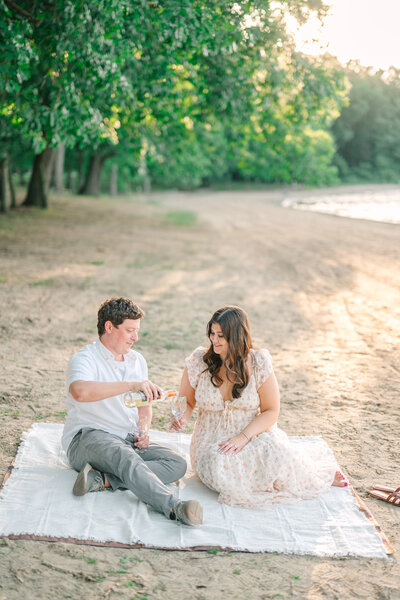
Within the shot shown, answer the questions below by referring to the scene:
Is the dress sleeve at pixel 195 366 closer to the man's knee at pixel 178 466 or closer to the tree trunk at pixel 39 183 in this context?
the man's knee at pixel 178 466

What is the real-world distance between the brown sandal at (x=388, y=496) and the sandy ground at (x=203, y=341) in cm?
7

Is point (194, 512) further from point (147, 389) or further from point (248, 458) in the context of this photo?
point (147, 389)

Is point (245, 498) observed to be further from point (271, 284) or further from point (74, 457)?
point (271, 284)

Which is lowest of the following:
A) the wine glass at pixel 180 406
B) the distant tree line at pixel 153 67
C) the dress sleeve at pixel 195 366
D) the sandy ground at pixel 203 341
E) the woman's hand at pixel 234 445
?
the sandy ground at pixel 203 341

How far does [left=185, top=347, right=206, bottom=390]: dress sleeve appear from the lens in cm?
449

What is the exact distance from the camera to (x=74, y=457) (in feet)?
14.2

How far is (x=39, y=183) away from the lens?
1029 inches

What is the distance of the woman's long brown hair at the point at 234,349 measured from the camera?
421 cm

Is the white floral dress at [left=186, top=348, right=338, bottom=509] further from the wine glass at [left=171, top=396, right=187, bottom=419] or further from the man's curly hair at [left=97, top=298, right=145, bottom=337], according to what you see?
the man's curly hair at [left=97, top=298, right=145, bottom=337]

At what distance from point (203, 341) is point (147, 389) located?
4.50m

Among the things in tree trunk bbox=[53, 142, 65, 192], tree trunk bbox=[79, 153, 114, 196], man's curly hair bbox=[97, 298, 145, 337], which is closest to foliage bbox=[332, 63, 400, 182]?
tree trunk bbox=[79, 153, 114, 196]

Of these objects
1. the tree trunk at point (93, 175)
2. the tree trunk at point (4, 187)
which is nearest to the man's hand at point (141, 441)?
the tree trunk at point (4, 187)

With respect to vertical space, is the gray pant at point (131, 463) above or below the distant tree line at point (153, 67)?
below

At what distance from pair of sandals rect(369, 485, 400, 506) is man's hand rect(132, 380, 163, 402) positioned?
5.38 ft
